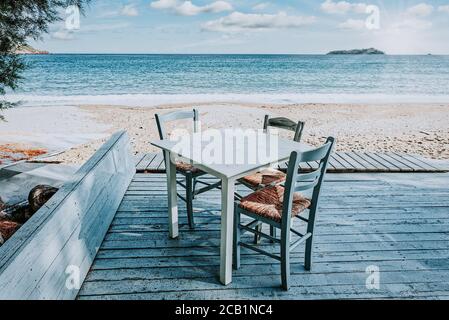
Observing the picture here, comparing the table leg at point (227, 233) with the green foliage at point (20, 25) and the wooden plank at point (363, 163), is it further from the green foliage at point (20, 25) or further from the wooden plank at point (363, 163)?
the green foliage at point (20, 25)

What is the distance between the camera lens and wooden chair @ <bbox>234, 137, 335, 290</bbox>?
1917 mm

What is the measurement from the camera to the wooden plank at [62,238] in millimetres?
1360

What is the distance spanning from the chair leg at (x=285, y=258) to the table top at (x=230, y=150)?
17.6 inches

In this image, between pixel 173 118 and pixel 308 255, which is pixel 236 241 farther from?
pixel 173 118

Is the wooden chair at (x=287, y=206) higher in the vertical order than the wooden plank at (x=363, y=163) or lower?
higher

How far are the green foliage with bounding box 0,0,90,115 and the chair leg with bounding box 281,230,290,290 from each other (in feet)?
12.8

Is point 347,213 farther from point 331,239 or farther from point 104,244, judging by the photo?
point 104,244

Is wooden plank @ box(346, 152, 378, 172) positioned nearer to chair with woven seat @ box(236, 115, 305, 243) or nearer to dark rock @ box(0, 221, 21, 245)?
chair with woven seat @ box(236, 115, 305, 243)

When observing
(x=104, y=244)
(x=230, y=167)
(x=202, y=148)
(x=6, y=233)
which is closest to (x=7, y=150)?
(x=6, y=233)

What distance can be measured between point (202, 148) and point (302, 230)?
3.80 feet

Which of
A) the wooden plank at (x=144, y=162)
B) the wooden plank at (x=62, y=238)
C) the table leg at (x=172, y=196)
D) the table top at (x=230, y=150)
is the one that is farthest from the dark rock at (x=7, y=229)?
the wooden plank at (x=144, y=162)

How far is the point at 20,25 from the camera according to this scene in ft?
13.4

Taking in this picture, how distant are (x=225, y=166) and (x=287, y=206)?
1.48 feet
